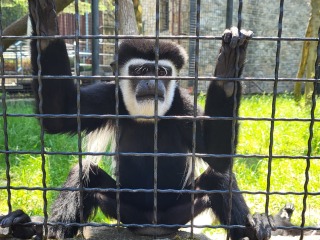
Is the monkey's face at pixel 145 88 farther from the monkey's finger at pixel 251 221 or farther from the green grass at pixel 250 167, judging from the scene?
the green grass at pixel 250 167

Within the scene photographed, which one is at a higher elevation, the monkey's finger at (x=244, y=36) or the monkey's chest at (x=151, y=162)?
the monkey's finger at (x=244, y=36)

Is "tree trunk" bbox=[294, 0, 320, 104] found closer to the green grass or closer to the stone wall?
the green grass

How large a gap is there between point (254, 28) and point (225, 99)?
10721mm

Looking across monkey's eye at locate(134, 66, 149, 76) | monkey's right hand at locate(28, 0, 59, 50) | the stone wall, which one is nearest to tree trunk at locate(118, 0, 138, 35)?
monkey's eye at locate(134, 66, 149, 76)

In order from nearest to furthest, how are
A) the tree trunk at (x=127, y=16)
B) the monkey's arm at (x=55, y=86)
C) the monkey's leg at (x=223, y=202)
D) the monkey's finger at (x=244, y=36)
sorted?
the monkey's finger at (x=244, y=36)
the monkey's arm at (x=55, y=86)
the monkey's leg at (x=223, y=202)
the tree trunk at (x=127, y=16)

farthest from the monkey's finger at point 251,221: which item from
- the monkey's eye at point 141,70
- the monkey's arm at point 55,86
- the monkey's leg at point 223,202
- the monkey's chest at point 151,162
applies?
the monkey's eye at point 141,70

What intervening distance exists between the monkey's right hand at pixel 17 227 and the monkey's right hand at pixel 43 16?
0.73 m

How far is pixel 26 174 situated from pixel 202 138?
1.83m

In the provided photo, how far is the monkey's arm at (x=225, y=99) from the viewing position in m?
1.55

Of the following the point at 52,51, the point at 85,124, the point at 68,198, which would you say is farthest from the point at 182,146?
the point at 52,51

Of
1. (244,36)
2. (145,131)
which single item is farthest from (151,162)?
(244,36)

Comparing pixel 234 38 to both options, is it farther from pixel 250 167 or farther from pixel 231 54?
pixel 250 167

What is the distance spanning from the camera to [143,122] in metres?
A: 2.36

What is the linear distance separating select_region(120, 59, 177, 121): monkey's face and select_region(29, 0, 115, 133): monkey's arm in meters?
0.10
